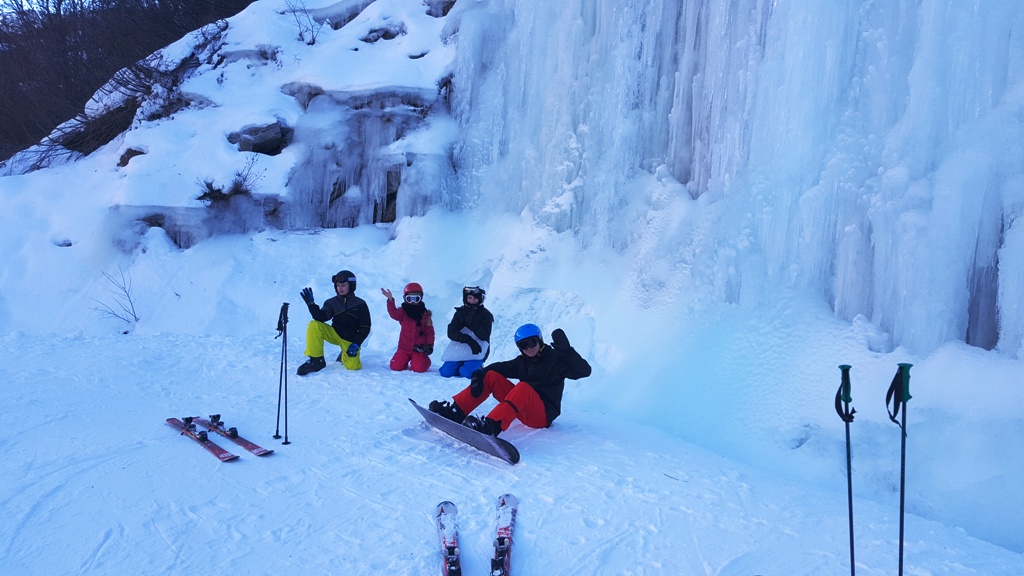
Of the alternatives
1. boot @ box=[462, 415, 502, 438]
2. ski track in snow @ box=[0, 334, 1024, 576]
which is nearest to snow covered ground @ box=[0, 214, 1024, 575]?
ski track in snow @ box=[0, 334, 1024, 576]

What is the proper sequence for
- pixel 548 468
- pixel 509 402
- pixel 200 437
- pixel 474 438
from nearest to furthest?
pixel 548 468 → pixel 474 438 → pixel 200 437 → pixel 509 402

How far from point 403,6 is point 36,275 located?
7.68 metres

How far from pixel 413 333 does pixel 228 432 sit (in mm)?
2581

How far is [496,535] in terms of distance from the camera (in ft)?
10.6

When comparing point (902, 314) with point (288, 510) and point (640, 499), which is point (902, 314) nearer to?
point (640, 499)

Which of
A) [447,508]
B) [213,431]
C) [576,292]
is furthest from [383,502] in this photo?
[576,292]

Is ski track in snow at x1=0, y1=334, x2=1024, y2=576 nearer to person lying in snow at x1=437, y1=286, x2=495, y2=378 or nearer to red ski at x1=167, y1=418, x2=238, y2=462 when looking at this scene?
red ski at x1=167, y1=418, x2=238, y2=462


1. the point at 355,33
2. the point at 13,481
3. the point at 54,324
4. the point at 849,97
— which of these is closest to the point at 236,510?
the point at 13,481

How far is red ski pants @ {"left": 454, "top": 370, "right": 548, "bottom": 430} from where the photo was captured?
15.1ft

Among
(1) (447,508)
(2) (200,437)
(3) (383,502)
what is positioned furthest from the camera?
(2) (200,437)

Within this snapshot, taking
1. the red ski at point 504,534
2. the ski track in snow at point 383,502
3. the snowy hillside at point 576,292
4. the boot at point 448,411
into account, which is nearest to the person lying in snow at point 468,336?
the snowy hillside at point 576,292

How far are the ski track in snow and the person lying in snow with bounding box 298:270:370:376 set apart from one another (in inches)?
47.6

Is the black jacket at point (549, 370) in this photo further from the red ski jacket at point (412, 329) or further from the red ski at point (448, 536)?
the red ski jacket at point (412, 329)

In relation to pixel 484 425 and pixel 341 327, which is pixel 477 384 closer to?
pixel 484 425
